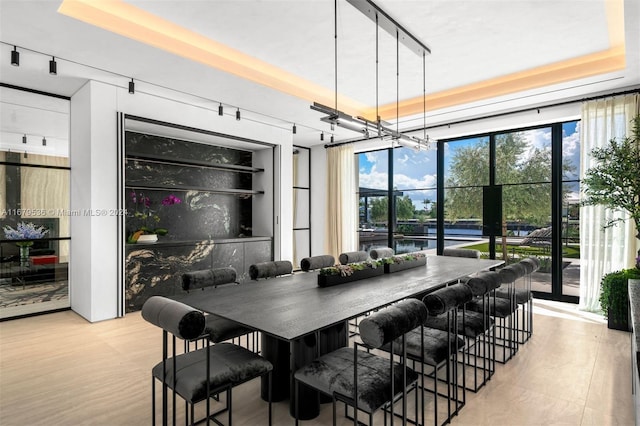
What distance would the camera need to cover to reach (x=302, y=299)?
2338 mm

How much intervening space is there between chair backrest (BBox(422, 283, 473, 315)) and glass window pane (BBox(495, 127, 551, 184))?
151 inches

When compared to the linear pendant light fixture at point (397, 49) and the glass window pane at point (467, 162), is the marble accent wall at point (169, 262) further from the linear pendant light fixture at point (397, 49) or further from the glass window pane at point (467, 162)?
the glass window pane at point (467, 162)

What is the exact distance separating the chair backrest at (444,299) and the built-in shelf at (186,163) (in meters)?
4.17

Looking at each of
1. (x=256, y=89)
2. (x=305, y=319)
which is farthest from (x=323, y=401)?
(x=256, y=89)

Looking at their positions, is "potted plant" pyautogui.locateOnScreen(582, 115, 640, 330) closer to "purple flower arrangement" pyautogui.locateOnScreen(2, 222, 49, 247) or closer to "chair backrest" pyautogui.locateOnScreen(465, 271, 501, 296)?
"chair backrest" pyautogui.locateOnScreen(465, 271, 501, 296)

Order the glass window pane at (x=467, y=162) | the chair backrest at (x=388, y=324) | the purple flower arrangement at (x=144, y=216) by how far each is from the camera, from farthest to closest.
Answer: the glass window pane at (x=467, y=162), the purple flower arrangement at (x=144, y=216), the chair backrest at (x=388, y=324)

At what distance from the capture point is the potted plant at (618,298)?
377cm

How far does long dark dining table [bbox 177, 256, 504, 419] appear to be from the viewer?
1866 millimetres

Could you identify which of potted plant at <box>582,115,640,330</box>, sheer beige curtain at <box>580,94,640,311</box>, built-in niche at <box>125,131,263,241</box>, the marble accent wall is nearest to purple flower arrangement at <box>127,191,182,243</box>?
built-in niche at <box>125,131,263,241</box>

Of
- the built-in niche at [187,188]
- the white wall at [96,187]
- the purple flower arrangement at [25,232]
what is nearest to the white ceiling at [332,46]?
the white wall at [96,187]

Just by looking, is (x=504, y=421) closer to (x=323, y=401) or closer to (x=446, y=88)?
(x=323, y=401)

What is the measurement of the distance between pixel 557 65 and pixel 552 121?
1037 millimetres

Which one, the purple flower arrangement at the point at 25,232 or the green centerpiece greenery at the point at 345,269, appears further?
the purple flower arrangement at the point at 25,232

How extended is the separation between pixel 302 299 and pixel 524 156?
14.9 feet
